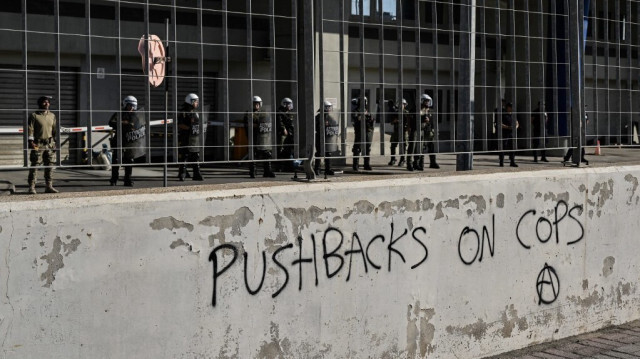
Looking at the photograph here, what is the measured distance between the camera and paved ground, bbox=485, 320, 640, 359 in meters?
7.03

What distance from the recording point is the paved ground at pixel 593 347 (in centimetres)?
703

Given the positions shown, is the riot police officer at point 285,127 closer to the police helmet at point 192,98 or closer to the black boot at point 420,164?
the police helmet at point 192,98

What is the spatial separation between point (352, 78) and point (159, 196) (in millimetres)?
1849

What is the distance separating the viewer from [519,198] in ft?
23.2

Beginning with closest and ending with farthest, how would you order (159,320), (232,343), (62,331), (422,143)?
(62,331), (159,320), (232,343), (422,143)

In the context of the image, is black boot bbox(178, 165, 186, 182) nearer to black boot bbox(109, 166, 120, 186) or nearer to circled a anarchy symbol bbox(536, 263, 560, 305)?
black boot bbox(109, 166, 120, 186)

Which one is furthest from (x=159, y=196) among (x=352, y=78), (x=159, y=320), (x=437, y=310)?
(x=437, y=310)

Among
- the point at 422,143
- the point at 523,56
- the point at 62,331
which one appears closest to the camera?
the point at 62,331

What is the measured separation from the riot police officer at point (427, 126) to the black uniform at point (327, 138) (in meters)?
0.88

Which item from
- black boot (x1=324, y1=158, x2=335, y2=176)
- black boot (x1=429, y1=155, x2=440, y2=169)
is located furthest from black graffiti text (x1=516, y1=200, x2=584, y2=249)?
black boot (x1=324, y1=158, x2=335, y2=176)

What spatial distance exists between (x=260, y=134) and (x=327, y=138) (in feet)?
1.56

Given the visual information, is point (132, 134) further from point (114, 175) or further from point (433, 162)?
point (433, 162)

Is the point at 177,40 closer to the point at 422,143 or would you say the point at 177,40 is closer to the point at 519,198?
the point at 422,143

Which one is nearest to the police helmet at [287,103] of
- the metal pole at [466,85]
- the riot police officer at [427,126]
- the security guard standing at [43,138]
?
the riot police officer at [427,126]
